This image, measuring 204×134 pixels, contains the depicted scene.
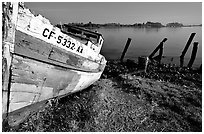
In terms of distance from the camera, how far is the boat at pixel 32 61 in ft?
11.8

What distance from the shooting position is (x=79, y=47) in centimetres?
490

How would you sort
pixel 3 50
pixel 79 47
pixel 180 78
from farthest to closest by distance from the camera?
pixel 180 78, pixel 79 47, pixel 3 50

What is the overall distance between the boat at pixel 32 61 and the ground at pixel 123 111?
0.75 metres

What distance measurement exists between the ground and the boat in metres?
0.75

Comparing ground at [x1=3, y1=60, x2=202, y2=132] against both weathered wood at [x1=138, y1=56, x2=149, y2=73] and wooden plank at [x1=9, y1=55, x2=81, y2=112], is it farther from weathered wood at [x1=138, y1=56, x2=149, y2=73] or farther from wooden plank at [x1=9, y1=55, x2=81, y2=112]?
weathered wood at [x1=138, y1=56, x2=149, y2=73]

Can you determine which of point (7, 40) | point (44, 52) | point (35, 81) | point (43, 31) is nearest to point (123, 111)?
point (35, 81)

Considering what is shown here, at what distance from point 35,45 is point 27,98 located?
1343mm

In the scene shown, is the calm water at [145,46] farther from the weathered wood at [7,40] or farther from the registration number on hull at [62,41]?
the weathered wood at [7,40]

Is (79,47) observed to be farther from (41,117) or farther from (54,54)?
(41,117)

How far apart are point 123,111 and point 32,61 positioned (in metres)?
3.52

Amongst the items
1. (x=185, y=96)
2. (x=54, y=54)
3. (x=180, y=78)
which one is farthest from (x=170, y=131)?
(x=180, y=78)

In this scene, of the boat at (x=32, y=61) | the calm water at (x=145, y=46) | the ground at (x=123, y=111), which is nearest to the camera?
the boat at (x=32, y=61)

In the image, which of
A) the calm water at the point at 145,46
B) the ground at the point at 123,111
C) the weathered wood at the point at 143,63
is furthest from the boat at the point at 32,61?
the calm water at the point at 145,46

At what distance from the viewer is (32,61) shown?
4059 mm
